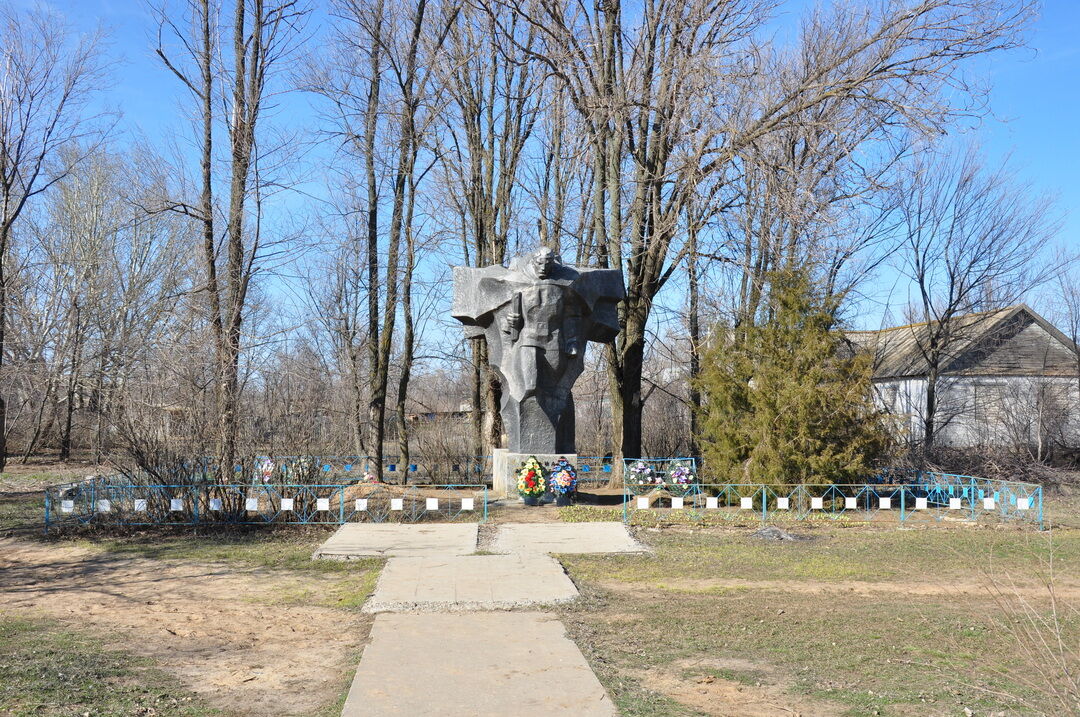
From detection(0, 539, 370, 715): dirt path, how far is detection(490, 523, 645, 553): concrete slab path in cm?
281

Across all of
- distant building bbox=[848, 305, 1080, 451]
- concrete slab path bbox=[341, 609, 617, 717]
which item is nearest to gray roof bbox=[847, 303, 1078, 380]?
distant building bbox=[848, 305, 1080, 451]

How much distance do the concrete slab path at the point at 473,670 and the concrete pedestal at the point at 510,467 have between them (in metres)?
7.55

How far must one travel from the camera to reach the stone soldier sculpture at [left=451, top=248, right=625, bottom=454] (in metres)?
15.6

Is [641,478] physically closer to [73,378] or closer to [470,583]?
[470,583]

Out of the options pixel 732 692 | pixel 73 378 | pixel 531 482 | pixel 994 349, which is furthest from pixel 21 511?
pixel 994 349

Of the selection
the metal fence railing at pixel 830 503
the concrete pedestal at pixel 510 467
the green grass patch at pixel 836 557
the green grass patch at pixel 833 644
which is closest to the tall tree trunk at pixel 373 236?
the concrete pedestal at pixel 510 467

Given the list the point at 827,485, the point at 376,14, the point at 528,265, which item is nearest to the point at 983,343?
the point at 827,485

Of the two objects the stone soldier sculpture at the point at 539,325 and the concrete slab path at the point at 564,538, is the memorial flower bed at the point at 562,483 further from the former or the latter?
the concrete slab path at the point at 564,538

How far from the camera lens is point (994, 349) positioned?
2767cm

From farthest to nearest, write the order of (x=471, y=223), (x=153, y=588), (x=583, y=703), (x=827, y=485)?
(x=471, y=223)
(x=827, y=485)
(x=153, y=588)
(x=583, y=703)

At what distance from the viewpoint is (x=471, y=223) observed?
22859 mm

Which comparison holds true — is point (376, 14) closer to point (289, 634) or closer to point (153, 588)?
point (153, 588)

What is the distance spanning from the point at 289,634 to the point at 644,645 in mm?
2849

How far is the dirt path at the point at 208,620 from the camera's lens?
579 cm
